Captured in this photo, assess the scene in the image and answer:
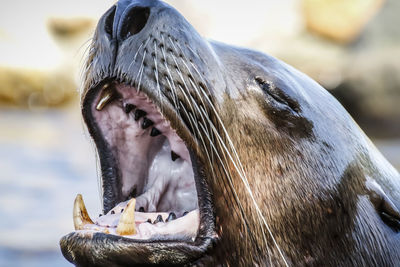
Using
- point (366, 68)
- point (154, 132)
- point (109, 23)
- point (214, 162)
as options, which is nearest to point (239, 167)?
point (214, 162)

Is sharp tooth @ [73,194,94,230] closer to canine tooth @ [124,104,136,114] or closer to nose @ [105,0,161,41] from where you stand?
canine tooth @ [124,104,136,114]

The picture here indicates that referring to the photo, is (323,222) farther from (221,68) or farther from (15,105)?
(15,105)

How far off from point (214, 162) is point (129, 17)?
0.56 m

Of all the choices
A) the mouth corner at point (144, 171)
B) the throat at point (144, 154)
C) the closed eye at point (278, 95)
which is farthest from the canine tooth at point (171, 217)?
the closed eye at point (278, 95)

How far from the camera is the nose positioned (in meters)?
2.47

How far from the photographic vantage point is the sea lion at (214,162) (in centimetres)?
240

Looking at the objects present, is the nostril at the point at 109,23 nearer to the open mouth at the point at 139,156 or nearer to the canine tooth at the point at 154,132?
the open mouth at the point at 139,156

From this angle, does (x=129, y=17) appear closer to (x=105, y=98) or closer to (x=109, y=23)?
Result: (x=109, y=23)

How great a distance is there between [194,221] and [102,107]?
0.60m

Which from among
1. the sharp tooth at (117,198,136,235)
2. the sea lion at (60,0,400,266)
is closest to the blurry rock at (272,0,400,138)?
the sea lion at (60,0,400,266)

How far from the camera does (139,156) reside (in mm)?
2805

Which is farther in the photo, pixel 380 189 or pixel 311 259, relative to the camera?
pixel 380 189

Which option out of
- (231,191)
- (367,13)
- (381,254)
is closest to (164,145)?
(231,191)

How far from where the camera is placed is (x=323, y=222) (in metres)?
2.58
